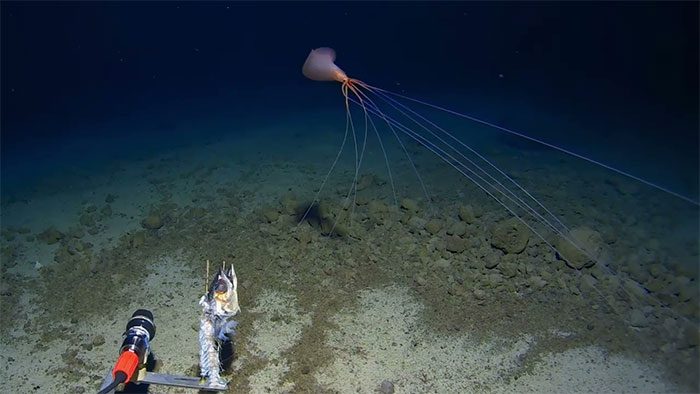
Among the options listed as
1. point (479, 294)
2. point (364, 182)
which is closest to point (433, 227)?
point (479, 294)

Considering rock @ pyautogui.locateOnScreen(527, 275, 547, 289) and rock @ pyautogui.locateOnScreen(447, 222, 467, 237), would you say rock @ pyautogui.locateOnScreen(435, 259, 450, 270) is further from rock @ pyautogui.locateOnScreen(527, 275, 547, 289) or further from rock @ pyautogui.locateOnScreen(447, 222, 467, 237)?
rock @ pyautogui.locateOnScreen(527, 275, 547, 289)

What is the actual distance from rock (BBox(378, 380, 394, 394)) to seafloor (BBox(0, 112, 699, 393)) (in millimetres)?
39

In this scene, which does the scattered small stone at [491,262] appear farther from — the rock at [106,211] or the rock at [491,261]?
the rock at [106,211]

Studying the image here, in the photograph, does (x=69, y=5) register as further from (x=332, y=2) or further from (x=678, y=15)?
(x=678, y=15)

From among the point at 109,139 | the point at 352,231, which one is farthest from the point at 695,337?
the point at 109,139

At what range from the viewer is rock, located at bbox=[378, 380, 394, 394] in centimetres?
371

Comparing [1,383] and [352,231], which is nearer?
[1,383]

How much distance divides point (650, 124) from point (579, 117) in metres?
1.75

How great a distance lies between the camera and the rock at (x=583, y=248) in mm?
4762

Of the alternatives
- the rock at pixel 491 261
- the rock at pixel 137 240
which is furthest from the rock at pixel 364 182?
the rock at pixel 137 240

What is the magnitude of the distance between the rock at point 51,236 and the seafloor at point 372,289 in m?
0.02

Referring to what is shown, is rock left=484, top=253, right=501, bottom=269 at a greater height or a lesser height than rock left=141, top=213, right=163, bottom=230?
greater

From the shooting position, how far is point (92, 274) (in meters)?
5.44

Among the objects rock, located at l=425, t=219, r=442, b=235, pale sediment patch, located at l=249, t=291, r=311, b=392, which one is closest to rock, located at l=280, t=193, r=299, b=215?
pale sediment patch, located at l=249, t=291, r=311, b=392
